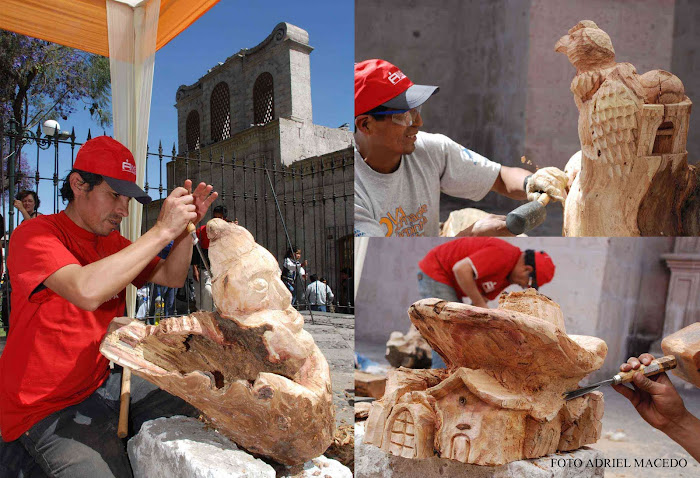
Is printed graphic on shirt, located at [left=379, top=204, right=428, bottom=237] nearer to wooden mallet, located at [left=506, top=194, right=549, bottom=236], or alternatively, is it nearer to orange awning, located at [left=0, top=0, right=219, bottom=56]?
wooden mallet, located at [left=506, top=194, right=549, bottom=236]

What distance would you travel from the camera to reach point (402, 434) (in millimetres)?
1446

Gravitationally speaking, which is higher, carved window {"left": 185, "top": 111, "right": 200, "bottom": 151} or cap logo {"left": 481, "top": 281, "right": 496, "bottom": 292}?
carved window {"left": 185, "top": 111, "right": 200, "bottom": 151}

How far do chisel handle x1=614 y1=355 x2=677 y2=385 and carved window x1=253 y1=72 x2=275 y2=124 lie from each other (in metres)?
6.36

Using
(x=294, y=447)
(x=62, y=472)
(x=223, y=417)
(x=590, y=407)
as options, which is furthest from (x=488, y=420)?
(x=62, y=472)

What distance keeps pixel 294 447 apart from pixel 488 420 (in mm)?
539

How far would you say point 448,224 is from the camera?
1557mm

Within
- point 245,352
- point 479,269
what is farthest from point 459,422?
point 245,352

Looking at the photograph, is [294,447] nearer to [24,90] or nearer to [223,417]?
[223,417]

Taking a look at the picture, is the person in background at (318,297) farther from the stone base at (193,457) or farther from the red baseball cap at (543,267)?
the stone base at (193,457)

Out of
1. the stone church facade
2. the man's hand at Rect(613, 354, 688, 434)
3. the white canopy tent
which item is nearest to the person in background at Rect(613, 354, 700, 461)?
the man's hand at Rect(613, 354, 688, 434)

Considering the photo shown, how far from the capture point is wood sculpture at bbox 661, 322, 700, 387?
1422 mm

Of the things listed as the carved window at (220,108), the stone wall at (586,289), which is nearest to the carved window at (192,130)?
the carved window at (220,108)

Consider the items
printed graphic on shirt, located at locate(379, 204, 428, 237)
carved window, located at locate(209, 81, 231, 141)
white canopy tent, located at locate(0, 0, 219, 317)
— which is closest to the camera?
printed graphic on shirt, located at locate(379, 204, 428, 237)

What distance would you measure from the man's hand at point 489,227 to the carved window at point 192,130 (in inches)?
222
